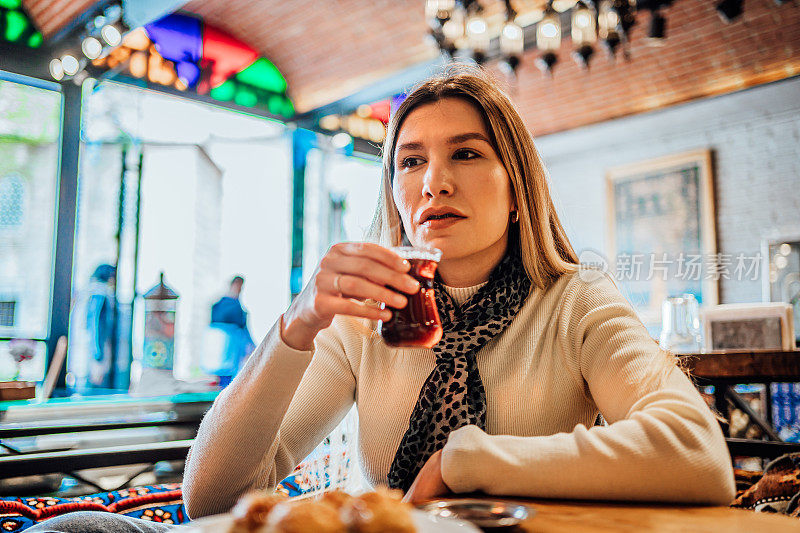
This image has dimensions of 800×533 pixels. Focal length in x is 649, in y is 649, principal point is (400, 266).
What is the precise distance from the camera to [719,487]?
0.90 meters

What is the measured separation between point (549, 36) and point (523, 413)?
435 centimetres

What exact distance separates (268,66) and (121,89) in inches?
78.1

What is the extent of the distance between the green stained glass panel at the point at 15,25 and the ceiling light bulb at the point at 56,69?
1.30 feet

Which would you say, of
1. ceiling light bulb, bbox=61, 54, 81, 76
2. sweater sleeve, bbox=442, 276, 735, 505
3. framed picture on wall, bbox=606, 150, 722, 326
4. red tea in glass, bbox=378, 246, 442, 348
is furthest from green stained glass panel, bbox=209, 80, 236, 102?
sweater sleeve, bbox=442, 276, 735, 505

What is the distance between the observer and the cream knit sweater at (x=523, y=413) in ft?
2.97

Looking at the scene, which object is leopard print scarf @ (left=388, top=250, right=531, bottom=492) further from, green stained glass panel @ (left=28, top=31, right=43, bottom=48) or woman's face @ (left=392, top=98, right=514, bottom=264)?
green stained glass panel @ (left=28, top=31, right=43, bottom=48)

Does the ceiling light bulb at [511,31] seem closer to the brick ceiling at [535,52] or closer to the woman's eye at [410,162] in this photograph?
the brick ceiling at [535,52]

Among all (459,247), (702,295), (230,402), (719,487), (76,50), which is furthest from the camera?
(702,295)

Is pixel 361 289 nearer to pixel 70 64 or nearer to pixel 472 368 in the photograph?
pixel 472 368

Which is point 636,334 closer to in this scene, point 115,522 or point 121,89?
point 115,522

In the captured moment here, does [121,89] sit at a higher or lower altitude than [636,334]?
higher

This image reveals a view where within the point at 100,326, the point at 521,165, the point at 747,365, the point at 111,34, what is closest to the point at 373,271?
the point at 521,165

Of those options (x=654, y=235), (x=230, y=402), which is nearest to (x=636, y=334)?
(x=230, y=402)

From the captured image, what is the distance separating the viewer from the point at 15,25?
660 centimetres
